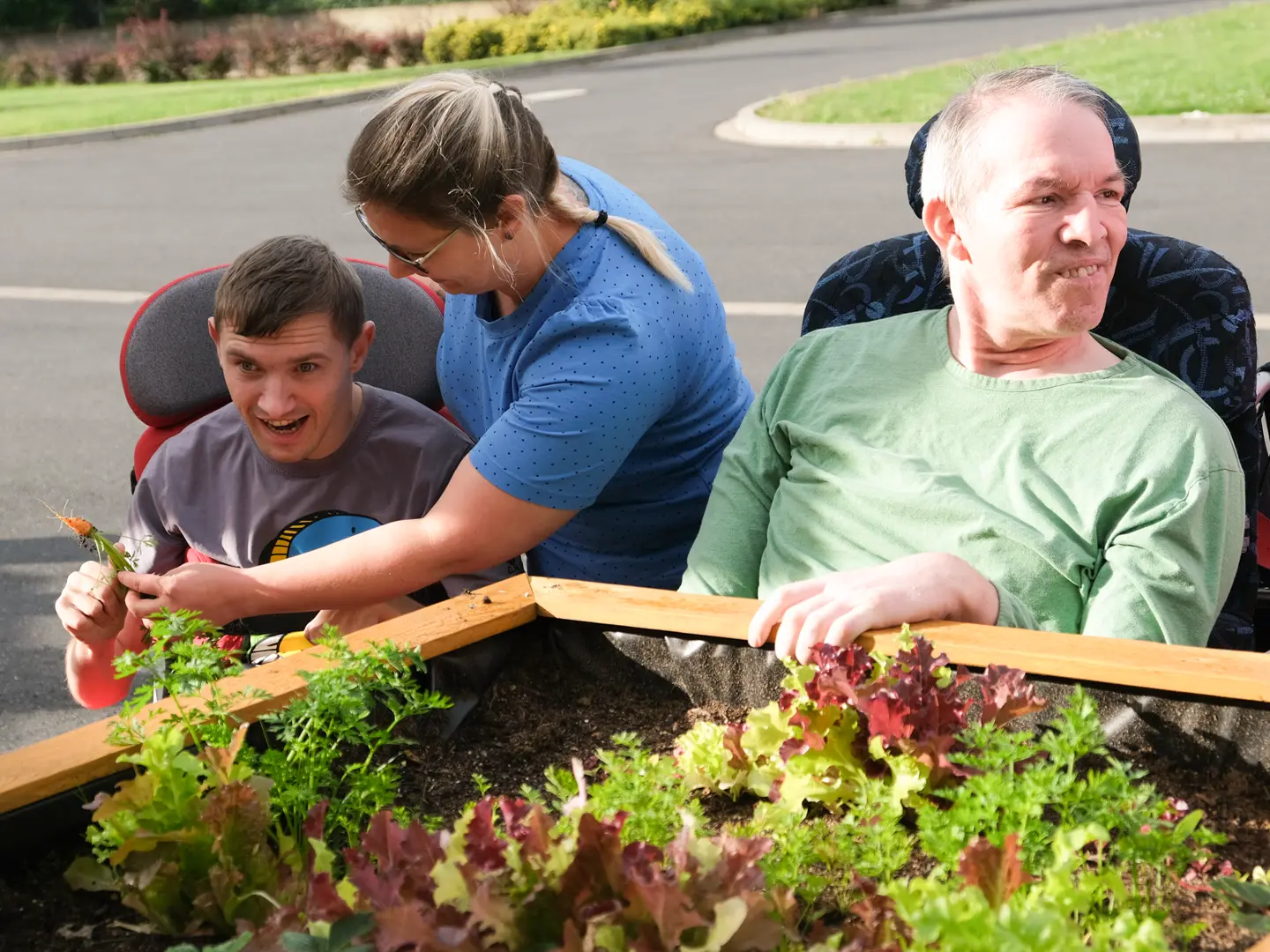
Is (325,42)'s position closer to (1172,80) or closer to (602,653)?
(1172,80)

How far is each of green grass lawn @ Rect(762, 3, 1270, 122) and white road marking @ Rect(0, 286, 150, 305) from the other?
21.0 feet

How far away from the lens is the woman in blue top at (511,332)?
250 centimetres

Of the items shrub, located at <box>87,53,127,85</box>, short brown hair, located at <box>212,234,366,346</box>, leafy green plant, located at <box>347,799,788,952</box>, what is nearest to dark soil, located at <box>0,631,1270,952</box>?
leafy green plant, located at <box>347,799,788,952</box>

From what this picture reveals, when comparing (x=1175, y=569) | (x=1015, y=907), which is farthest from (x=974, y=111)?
(x=1015, y=907)

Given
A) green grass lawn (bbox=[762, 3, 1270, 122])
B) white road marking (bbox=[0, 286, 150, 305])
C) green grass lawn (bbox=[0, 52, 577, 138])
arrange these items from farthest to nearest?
green grass lawn (bbox=[0, 52, 577, 138]) < green grass lawn (bbox=[762, 3, 1270, 122]) < white road marking (bbox=[0, 286, 150, 305])

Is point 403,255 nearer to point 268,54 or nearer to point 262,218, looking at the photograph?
point 262,218

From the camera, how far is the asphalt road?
20.2 feet

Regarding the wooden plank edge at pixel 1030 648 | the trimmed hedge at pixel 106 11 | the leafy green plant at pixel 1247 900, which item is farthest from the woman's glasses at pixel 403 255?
the trimmed hedge at pixel 106 11

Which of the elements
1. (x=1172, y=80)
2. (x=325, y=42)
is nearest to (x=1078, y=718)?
(x=1172, y=80)

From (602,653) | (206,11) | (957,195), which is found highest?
(957,195)

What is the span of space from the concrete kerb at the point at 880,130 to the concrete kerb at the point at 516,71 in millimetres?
3256

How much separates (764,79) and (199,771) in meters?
19.5

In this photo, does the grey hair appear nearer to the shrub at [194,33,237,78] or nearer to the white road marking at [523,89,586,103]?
the white road marking at [523,89,586,103]

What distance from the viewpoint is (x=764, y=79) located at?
20.1m
